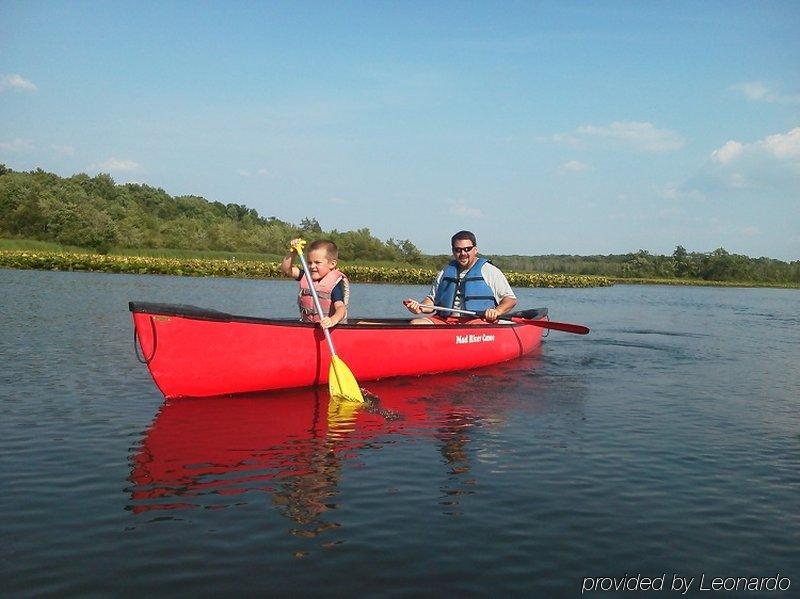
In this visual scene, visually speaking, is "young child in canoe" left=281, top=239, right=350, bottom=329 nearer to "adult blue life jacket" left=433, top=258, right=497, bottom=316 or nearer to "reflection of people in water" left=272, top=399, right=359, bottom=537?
"reflection of people in water" left=272, top=399, right=359, bottom=537

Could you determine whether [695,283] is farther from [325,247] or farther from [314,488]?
[314,488]

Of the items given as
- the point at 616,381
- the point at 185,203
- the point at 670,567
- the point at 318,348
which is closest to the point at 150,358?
the point at 318,348

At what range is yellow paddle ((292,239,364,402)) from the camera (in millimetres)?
7867

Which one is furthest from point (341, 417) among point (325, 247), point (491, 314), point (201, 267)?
point (201, 267)

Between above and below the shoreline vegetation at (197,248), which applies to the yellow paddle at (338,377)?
below

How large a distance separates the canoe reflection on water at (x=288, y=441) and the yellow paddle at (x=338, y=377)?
125 mm

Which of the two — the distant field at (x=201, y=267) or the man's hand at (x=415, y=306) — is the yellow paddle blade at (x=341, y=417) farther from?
the distant field at (x=201, y=267)

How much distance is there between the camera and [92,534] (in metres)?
3.98

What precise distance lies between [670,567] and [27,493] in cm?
408

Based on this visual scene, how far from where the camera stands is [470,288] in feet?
36.2

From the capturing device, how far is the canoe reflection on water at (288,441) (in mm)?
4742

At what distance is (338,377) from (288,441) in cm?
178

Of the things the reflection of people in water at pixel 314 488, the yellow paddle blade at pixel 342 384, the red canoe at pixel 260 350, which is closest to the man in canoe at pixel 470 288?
the red canoe at pixel 260 350

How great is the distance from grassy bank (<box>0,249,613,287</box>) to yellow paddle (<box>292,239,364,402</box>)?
38767 mm
